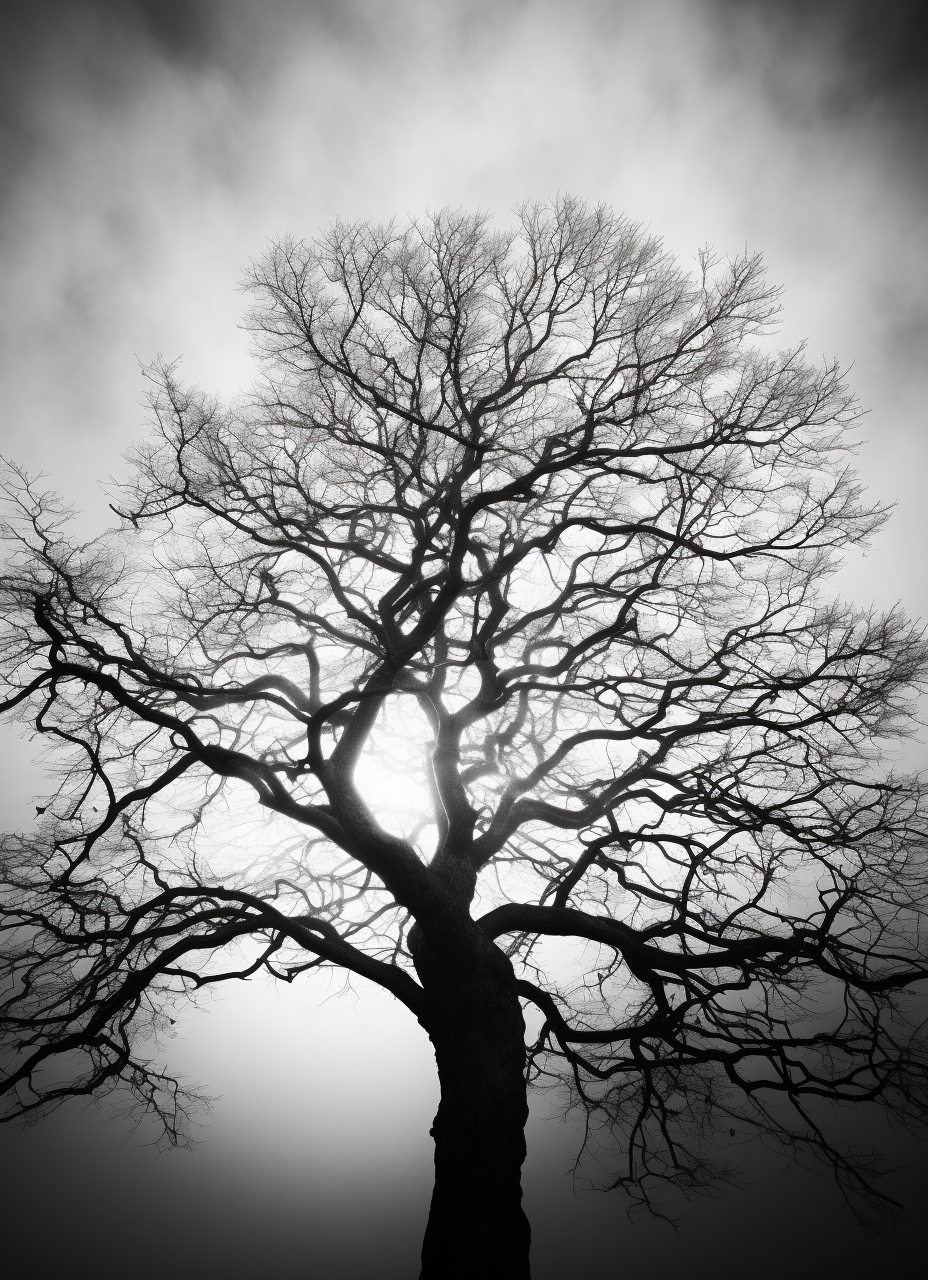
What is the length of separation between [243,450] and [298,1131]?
29984mm

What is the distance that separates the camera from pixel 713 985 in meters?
4.30

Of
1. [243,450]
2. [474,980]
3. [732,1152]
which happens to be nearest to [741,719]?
[474,980]

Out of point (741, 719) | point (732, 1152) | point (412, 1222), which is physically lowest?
point (412, 1222)

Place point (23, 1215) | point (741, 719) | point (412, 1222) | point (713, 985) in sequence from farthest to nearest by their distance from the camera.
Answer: point (23, 1215) → point (412, 1222) → point (741, 719) → point (713, 985)

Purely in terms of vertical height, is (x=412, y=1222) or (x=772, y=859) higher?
(x=772, y=859)

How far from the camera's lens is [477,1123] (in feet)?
12.3

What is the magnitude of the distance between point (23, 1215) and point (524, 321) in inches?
1467

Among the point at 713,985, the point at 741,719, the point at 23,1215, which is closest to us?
the point at 713,985

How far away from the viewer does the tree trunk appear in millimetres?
3309

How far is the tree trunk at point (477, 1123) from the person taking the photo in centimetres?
331

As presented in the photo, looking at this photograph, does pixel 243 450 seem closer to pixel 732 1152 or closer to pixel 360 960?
pixel 360 960

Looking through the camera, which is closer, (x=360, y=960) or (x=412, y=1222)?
(x=360, y=960)

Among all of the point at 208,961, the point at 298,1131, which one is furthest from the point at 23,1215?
the point at 208,961

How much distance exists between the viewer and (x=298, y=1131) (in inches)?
973
